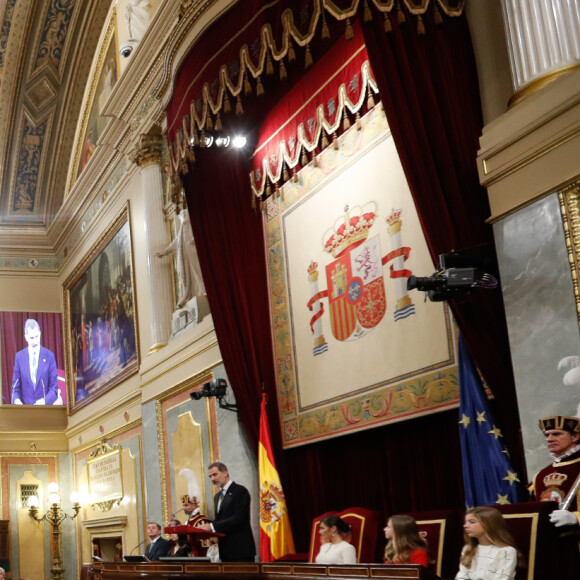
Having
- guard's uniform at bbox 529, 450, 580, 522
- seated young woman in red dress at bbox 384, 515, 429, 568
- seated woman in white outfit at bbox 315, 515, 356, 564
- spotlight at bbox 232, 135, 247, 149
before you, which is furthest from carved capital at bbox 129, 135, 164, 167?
guard's uniform at bbox 529, 450, 580, 522

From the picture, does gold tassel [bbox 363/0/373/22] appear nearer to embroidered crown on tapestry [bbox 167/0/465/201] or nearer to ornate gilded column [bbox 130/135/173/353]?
embroidered crown on tapestry [bbox 167/0/465/201]

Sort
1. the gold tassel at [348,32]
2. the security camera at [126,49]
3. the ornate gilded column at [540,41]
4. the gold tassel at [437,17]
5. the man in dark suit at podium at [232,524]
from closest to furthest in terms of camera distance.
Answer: the ornate gilded column at [540,41]
the gold tassel at [348,32]
the gold tassel at [437,17]
the man in dark suit at podium at [232,524]
the security camera at [126,49]

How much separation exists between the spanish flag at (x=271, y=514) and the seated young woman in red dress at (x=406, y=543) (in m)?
3.61

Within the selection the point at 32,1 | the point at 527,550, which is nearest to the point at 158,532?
the point at 527,550

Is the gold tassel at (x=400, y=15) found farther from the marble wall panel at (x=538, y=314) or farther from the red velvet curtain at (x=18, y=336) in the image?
the red velvet curtain at (x=18, y=336)

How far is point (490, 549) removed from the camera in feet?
15.1

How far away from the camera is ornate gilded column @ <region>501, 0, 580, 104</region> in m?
5.84

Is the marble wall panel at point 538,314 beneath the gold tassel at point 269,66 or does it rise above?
beneath

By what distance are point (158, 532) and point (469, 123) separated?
588 cm

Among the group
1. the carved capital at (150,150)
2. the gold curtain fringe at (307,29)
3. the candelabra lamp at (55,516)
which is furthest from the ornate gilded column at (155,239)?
the candelabra lamp at (55,516)

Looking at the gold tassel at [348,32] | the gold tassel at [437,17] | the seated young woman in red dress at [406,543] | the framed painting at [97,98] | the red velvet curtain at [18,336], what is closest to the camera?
the seated young woman in red dress at [406,543]

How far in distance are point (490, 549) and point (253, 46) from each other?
4.79 meters

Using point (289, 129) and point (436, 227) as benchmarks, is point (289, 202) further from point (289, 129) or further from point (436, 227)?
point (436, 227)

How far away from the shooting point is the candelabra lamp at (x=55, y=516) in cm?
1672
